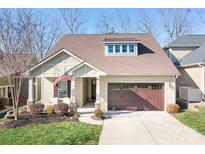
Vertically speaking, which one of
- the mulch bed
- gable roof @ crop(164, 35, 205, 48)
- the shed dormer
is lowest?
the mulch bed

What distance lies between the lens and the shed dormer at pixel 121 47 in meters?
21.8

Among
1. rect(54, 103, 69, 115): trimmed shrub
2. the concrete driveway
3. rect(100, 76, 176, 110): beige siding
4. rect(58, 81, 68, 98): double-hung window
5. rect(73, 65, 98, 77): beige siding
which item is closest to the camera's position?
the concrete driveway

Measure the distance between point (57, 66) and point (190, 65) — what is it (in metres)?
11.6

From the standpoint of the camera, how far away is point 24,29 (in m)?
20.5

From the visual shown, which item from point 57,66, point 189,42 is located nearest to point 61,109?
point 57,66

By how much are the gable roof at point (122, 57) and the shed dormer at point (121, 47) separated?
15.7 inches

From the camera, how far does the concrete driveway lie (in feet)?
36.5

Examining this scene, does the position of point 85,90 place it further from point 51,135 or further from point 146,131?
point 51,135

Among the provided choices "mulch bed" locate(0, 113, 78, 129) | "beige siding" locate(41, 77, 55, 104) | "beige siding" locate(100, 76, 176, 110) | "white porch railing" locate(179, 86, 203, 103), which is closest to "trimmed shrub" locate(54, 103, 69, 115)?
"mulch bed" locate(0, 113, 78, 129)

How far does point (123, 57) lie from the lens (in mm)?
21969

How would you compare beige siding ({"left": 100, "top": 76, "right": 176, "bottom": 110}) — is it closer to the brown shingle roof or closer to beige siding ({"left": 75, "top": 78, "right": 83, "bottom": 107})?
the brown shingle roof

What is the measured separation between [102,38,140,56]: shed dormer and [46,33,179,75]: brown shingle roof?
1.39 feet
